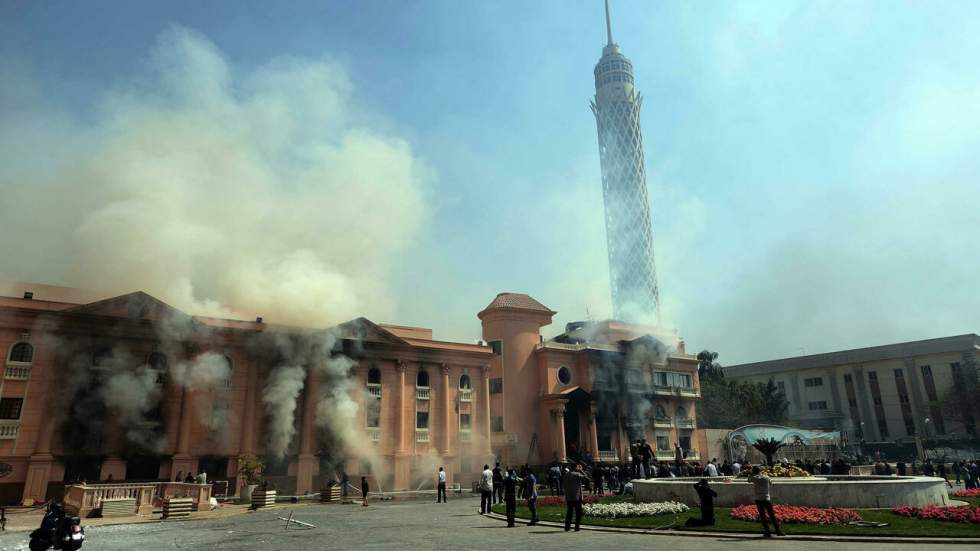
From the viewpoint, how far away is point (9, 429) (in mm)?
29531

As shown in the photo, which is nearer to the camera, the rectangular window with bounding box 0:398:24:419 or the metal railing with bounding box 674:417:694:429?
the rectangular window with bounding box 0:398:24:419

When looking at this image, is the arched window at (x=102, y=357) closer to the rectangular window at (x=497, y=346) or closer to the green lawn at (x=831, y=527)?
the green lawn at (x=831, y=527)

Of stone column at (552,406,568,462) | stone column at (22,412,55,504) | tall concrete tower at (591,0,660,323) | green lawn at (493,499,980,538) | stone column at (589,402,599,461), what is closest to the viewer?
green lawn at (493,499,980,538)

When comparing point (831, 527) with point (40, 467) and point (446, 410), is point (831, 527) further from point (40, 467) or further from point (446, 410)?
point (40, 467)

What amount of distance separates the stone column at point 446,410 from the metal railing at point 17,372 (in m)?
24.5

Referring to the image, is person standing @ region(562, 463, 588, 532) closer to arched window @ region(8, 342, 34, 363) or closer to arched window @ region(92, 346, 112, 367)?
arched window @ region(92, 346, 112, 367)

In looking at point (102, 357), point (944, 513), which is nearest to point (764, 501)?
point (944, 513)

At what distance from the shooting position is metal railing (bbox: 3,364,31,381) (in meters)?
30.1

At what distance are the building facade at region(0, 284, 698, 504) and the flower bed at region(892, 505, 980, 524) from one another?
1162 inches

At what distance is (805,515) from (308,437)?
96.1 feet

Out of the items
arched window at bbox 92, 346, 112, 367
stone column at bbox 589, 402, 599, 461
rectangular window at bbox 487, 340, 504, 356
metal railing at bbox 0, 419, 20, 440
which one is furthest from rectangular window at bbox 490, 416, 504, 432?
metal railing at bbox 0, 419, 20, 440

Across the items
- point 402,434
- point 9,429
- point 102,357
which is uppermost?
point 102,357

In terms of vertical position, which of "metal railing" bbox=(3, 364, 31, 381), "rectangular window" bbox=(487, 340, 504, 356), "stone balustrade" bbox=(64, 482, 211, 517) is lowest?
"stone balustrade" bbox=(64, 482, 211, 517)

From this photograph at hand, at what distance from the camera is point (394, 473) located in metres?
39.0
